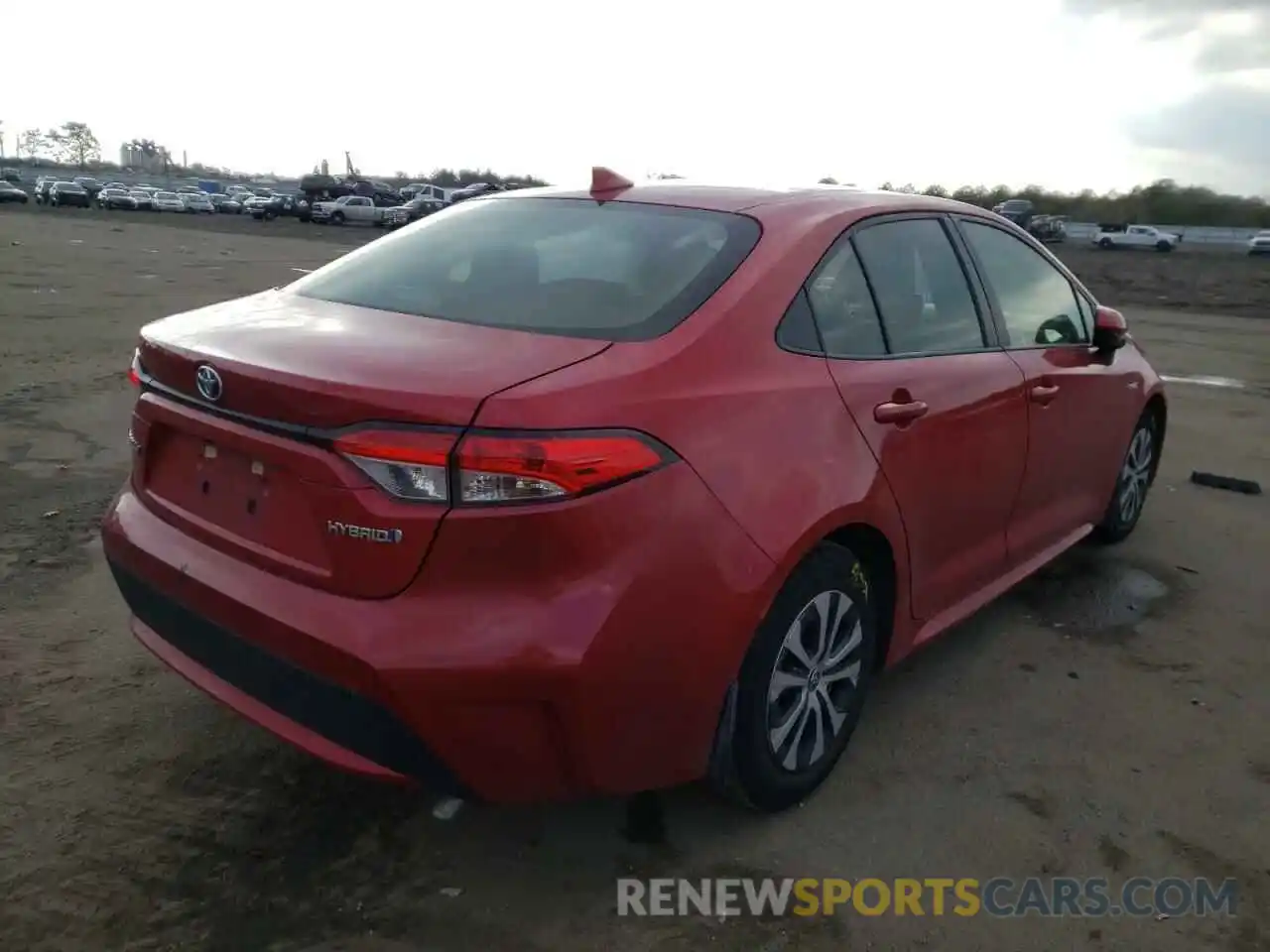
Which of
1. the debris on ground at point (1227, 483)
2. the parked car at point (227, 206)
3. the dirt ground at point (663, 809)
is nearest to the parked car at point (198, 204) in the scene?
the parked car at point (227, 206)

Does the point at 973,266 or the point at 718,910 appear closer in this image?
the point at 718,910

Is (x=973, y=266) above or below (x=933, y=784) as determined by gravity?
above

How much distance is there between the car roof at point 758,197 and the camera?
9.98 feet

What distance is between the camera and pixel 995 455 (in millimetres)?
3484

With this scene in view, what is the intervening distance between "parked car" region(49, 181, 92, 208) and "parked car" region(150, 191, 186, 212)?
3.39 meters

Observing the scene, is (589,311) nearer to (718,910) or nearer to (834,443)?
(834,443)

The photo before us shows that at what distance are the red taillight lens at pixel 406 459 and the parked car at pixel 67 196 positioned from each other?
6182 centimetres

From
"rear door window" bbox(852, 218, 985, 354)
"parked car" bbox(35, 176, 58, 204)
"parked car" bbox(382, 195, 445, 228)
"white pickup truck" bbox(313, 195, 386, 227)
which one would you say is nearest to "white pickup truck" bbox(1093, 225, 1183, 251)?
"parked car" bbox(382, 195, 445, 228)

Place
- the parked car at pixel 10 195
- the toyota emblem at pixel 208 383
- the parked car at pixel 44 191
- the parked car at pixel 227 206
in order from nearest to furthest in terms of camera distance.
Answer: the toyota emblem at pixel 208 383 → the parked car at pixel 10 195 → the parked car at pixel 44 191 → the parked car at pixel 227 206

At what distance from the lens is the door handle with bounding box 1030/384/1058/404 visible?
3.72 metres

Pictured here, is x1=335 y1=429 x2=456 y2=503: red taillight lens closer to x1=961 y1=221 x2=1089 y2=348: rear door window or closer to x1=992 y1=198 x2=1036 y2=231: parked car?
x1=961 y1=221 x2=1089 y2=348: rear door window

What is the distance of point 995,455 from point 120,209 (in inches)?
2382

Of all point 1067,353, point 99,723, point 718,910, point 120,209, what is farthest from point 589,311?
point 120,209

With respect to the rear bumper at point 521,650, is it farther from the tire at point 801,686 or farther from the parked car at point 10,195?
the parked car at point 10,195
